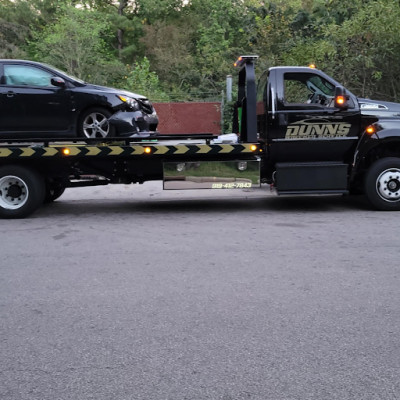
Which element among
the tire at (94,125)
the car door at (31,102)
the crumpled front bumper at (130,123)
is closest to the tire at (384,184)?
the crumpled front bumper at (130,123)

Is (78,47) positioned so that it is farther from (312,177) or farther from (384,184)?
(384,184)

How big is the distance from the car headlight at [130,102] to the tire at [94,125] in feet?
1.18

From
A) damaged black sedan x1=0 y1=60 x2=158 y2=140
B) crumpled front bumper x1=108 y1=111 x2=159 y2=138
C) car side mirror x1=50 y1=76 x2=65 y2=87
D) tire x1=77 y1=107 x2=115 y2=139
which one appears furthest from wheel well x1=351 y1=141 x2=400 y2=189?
car side mirror x1=50 y1=76 x2=65 y2=87

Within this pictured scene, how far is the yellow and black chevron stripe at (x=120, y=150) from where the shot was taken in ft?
27.1

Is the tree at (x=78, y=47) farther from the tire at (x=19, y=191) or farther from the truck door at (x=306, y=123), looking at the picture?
the truck door at (x=306, y=123)

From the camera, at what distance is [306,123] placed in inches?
333

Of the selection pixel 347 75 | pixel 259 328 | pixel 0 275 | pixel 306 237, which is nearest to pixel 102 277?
pixel 0 275

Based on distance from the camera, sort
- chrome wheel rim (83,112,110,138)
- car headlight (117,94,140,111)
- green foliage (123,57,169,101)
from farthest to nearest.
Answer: green foliage (123,57,169,101)
chrome wheel rim (83,112,110,138)
car headlight (117,94,140,111)

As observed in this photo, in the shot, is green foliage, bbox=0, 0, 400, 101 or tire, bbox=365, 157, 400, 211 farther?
green foliage, bbox=0, 0, 400, 101

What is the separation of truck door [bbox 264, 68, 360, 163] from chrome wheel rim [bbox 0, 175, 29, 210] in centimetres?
409

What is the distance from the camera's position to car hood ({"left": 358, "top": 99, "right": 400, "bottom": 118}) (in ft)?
28.3

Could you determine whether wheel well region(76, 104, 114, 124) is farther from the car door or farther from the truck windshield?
the truck windshield

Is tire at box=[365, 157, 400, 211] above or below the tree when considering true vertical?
below

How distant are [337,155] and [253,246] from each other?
3071 millimetres
